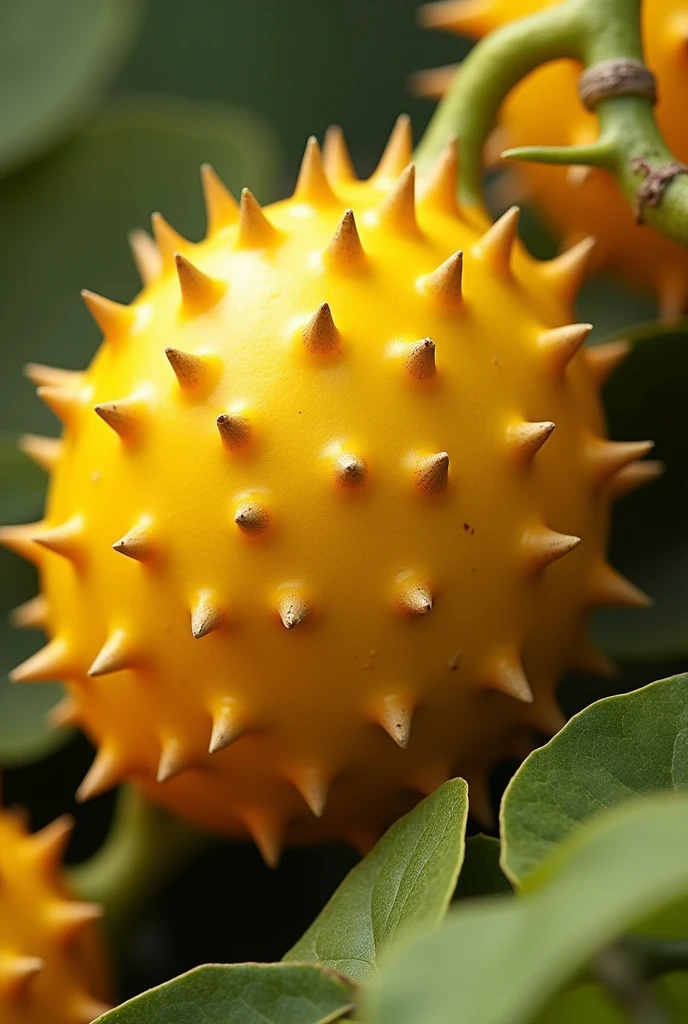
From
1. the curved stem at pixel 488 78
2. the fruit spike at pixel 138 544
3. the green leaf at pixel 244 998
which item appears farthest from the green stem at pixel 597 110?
the green leaf at pixel 244 998

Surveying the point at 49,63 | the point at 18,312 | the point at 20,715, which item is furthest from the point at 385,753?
the point at 49,63

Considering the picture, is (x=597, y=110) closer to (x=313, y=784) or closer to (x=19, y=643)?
(x=313, y=784)

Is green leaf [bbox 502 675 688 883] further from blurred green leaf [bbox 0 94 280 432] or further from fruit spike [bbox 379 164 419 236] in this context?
blurred green leaf [bbox 0 94 280 432]

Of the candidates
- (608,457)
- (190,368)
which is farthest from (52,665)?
(608,457)

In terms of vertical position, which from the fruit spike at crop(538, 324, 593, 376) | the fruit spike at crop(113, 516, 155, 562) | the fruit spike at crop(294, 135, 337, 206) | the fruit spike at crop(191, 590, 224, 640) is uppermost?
the fruit spike at crop(294, 135, 337, 206)

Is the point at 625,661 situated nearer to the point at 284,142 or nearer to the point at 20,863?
the point at 20,863

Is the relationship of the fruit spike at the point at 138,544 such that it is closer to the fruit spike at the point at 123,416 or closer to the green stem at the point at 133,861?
the fruit spike at the point at 123,416

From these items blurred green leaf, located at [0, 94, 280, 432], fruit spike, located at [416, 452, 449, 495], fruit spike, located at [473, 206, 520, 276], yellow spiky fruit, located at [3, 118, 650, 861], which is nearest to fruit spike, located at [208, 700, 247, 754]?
yellow spiky fruit, located at [3, 118, 650, 861]
